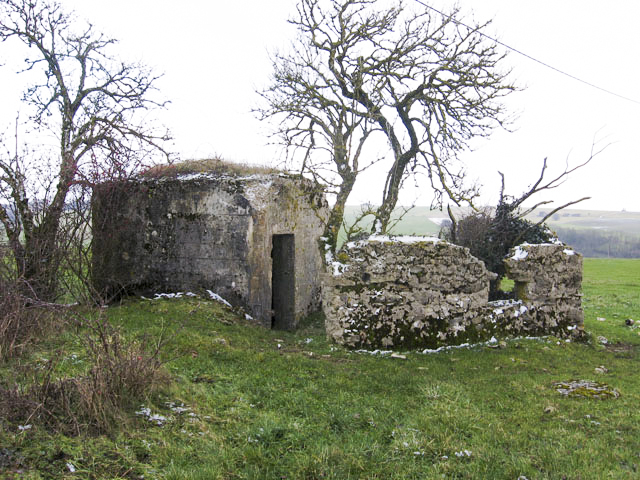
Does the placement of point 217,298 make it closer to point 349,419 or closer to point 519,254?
point 349,419

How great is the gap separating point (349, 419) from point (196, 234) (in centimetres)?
590

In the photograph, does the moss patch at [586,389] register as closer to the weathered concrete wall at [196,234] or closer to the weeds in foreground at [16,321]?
the weathered concrete wall at [196,234]

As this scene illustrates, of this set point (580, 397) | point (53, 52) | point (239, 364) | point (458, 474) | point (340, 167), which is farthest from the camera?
point (340, 167)

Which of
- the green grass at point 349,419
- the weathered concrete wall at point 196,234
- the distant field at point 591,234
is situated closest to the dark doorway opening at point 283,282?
the weathered concrete wall at point 196,234

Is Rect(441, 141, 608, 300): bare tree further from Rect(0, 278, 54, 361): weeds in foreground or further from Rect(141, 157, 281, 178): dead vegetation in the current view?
Rect(0, 278, 54, 361): weeds in foreground

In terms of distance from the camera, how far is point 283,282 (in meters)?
10.5

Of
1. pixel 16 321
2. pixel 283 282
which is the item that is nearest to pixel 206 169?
pixel 283 282

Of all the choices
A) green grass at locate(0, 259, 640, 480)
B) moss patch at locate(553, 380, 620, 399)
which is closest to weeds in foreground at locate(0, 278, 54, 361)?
green grass at locate(0, 259, 640, 480)

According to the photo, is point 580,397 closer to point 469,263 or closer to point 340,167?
point 469,263

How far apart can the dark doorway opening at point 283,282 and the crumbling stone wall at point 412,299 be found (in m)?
2.68

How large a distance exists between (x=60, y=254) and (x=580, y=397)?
26.6ft

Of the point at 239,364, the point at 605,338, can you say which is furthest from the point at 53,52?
the point at 605,338

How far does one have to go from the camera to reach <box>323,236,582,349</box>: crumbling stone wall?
7.55 m

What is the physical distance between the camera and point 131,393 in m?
4.29
